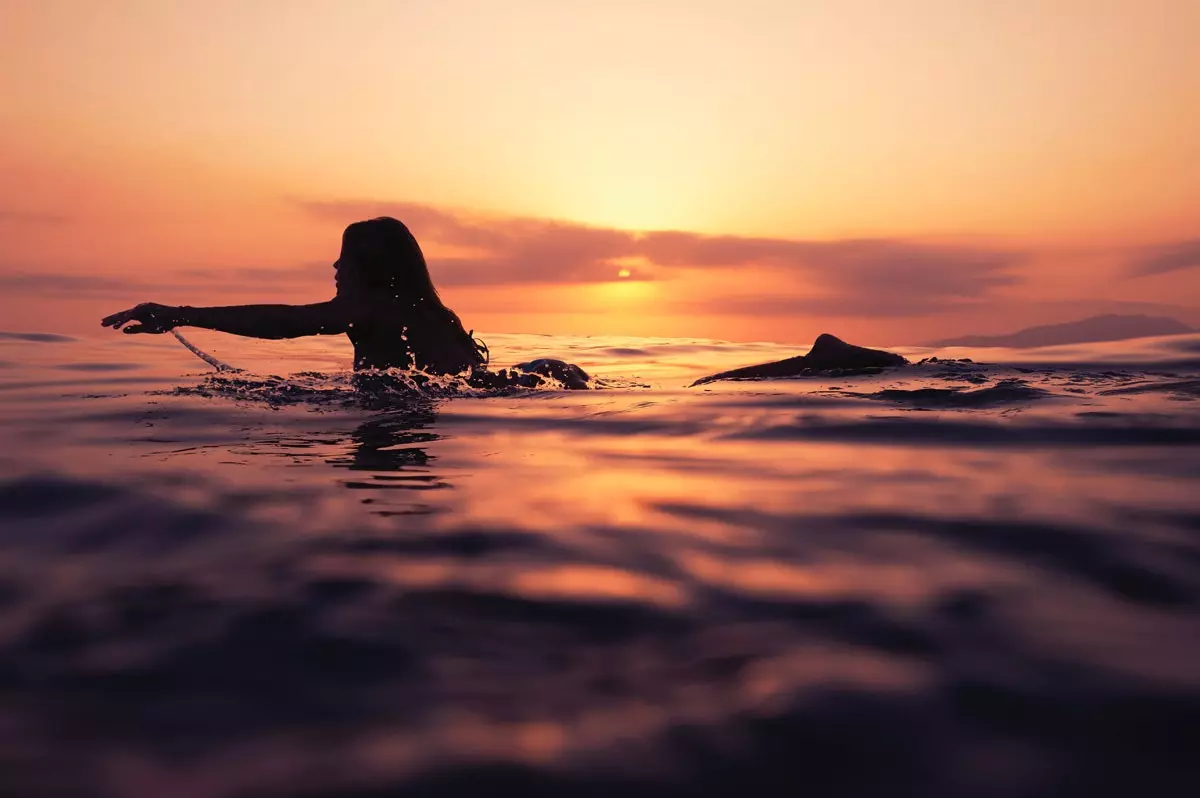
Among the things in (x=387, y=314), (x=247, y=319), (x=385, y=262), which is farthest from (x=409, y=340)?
(x=247, y=319)

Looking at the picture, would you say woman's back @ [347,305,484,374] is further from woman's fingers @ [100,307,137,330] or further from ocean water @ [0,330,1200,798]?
ocean water @ [0,330,1200,798]

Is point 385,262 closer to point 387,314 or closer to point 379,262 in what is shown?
point 379,262

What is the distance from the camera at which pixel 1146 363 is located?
331 inches

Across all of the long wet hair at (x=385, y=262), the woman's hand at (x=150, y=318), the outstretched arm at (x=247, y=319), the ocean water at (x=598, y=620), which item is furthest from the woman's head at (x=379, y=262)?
the ocean water at (x=598, y=620)

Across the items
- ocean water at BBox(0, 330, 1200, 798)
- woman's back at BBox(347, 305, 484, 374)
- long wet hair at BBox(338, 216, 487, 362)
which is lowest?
ocean water at BBox(0, 330, 1200, 798)

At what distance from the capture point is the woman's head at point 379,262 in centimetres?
668

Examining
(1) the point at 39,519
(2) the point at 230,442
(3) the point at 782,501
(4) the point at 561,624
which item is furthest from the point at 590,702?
(2) the point at 230,442

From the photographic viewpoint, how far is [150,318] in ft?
18.0

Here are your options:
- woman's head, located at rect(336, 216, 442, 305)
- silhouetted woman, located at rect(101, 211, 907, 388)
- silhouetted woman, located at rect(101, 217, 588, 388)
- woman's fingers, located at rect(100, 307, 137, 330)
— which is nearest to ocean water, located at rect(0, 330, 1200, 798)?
woman's fingers, located at rect(100, 307, 137, 330)

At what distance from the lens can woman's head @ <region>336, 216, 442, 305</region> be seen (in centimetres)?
668

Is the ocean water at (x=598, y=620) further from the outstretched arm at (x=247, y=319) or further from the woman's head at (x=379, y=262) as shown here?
the woman's head at (x=379, y=262)

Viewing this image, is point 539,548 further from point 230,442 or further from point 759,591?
point 230,442

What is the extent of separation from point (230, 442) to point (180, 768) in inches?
125

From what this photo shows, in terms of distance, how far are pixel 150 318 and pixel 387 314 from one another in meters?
1.81
